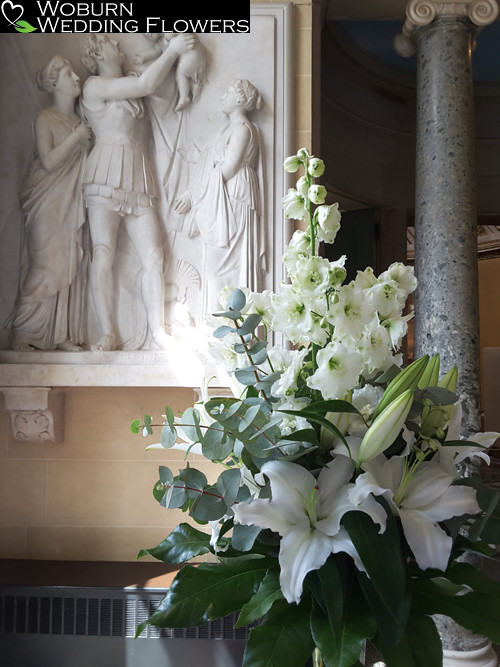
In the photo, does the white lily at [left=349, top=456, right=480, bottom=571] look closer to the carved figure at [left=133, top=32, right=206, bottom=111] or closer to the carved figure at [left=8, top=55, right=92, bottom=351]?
the carved figure at [left=8, top=55, right=92, bottom=351]

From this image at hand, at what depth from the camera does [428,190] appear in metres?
3.31

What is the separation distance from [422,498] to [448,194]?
2681 mm

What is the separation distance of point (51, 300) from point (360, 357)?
2475 mm

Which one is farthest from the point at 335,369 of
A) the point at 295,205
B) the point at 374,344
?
the point at 295,205

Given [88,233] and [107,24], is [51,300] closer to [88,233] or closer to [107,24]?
[88,233]

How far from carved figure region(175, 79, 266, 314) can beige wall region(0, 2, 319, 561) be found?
0.28 meters

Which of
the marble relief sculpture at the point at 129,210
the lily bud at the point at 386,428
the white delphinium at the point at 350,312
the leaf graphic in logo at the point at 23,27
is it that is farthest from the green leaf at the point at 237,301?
the leaf graphic in logo at the point at 23,27

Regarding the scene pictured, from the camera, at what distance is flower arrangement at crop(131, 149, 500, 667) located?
0.76 meters

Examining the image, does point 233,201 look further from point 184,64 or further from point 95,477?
point 95,477

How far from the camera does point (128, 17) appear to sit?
3.17 m

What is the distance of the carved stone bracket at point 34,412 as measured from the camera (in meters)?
2.99

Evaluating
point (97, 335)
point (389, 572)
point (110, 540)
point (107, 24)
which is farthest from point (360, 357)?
point (107, 24)

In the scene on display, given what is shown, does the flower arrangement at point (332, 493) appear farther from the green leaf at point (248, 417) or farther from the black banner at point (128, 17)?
the black banner at point (128, 17)

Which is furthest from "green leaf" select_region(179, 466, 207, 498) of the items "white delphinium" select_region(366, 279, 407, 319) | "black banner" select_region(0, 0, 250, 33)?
"black banner" select_region(0, 0, 250, 33)
